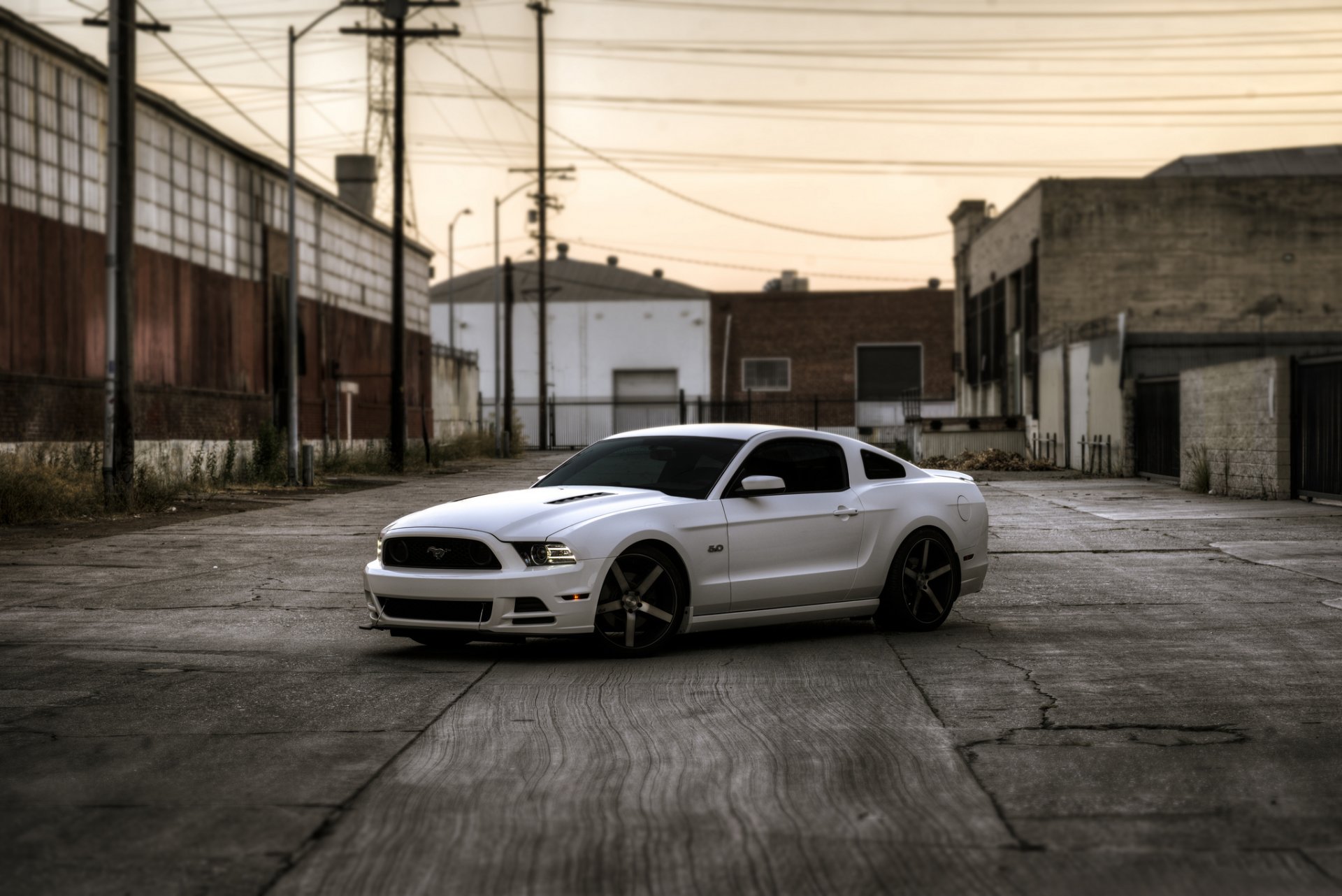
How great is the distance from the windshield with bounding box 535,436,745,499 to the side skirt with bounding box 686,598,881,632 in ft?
2.66

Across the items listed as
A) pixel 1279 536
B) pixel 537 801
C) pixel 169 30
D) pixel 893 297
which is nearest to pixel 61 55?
pixel 169 30

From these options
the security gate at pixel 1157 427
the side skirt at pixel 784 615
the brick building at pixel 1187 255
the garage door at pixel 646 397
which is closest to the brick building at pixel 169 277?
the side skirt at pixel 784 615

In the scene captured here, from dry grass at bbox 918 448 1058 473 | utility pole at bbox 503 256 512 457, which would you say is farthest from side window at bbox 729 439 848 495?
utility pole at bbox 503 256 512 457

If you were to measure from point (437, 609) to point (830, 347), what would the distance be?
256ft

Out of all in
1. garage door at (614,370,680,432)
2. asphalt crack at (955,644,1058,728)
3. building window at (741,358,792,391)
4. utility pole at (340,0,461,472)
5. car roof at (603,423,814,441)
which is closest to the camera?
asphalt crack at (955,644,1058,728)

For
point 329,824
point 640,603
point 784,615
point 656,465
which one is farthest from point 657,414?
point 329,824

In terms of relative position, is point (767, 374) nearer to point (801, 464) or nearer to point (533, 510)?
point (801, 464)

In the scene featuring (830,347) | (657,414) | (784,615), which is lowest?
(784,615)

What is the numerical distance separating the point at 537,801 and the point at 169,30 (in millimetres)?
21925

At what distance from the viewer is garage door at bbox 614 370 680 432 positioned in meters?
85.6

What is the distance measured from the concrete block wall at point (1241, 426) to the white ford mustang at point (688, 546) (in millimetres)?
16004

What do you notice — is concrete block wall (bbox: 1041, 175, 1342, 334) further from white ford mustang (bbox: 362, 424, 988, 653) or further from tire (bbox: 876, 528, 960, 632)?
white ford mustang (bbox: 362, 424, 988, 653)

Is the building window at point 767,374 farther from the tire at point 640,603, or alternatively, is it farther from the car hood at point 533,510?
the tire at point 640,603

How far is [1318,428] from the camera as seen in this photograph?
82.2 ft
